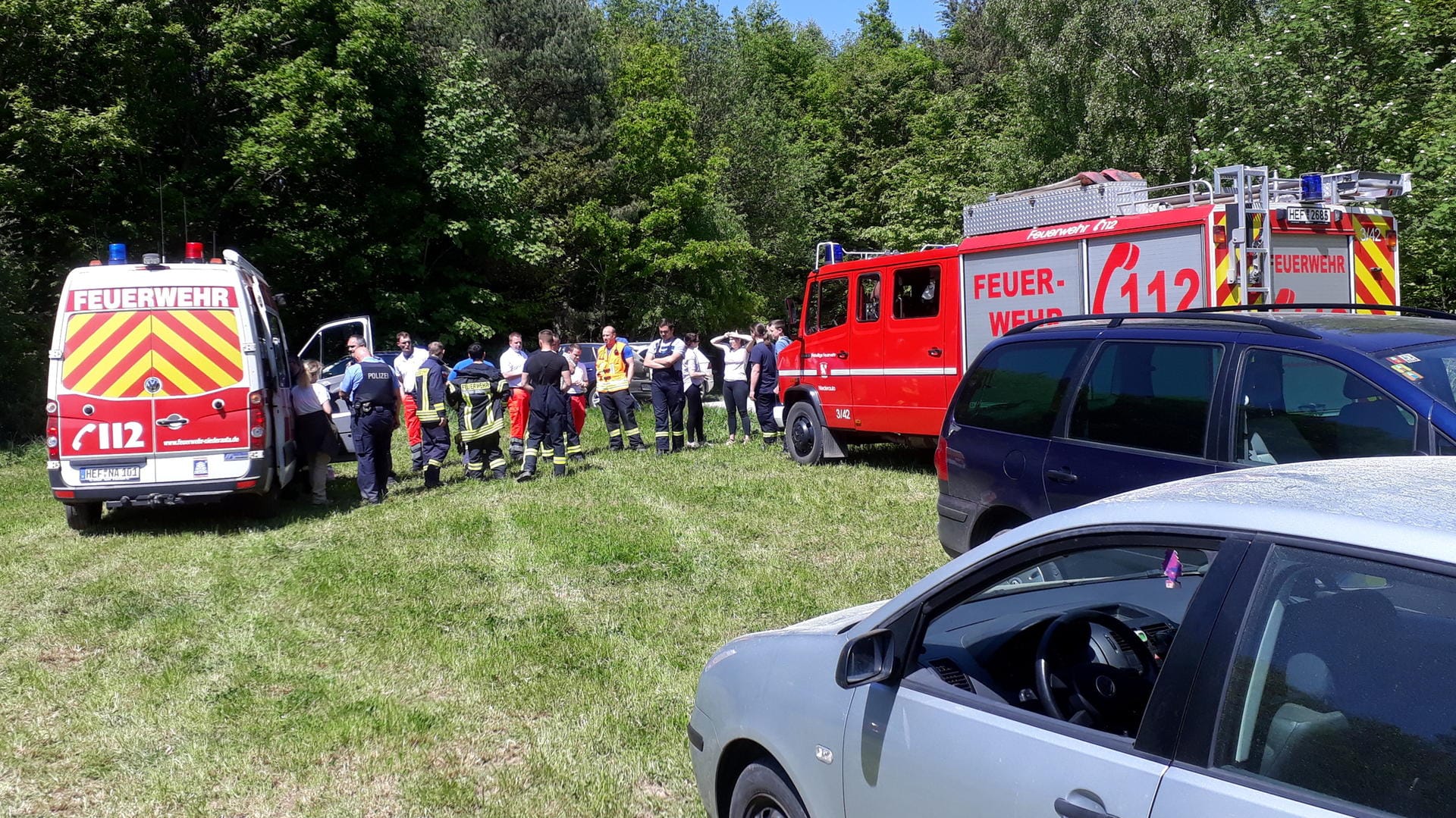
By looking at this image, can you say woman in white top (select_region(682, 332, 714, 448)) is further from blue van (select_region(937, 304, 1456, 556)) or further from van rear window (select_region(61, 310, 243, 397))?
blue van (select_region(937, 304, 1456, 556))

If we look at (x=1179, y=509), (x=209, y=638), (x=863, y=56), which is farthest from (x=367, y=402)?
(x=863, y=56)

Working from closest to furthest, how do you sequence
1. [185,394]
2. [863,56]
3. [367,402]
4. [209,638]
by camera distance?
[209,638] → [185,394] → [367,402] → [863,56]

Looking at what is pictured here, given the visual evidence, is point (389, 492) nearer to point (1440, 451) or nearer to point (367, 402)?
point (367, 402)

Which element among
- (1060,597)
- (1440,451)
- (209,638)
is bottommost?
(209,638)

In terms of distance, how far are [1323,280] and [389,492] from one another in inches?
389

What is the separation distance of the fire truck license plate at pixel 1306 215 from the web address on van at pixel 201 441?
950 centimetres

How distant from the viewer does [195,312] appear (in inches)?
402

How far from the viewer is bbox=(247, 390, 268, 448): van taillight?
10.3 metres

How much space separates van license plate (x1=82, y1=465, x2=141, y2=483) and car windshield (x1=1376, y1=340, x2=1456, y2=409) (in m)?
9.91

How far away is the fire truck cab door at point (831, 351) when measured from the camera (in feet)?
42.9

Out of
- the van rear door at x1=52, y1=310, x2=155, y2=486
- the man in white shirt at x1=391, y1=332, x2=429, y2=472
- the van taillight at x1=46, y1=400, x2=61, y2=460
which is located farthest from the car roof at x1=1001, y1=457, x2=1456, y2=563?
the man in white shirt at x1=391, y1=332, x2=429, y2=472

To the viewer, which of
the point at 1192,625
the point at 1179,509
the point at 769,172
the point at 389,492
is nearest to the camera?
the point at 1192,625

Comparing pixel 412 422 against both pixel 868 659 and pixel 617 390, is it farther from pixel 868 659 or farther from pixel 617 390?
pixel 868 659

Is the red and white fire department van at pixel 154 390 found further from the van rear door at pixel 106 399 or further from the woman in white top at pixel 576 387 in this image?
the woman in white top at pixel 576 387
